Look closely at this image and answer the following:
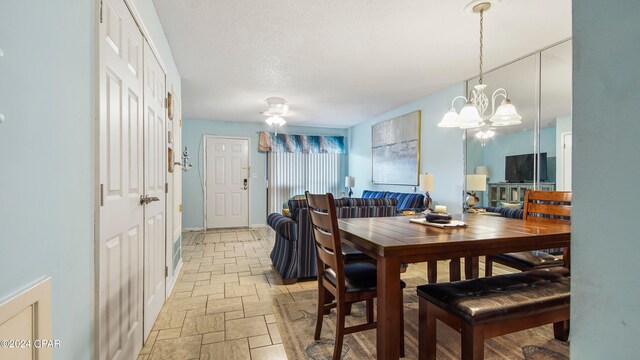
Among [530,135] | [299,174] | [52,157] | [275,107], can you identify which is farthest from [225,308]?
[299,174]

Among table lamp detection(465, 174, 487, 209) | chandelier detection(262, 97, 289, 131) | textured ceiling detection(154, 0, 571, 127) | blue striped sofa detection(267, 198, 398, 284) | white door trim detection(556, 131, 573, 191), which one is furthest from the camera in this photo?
→ chandelier detection(262, 97, 289, 131)

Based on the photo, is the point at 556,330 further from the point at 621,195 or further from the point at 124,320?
the point at 124,320

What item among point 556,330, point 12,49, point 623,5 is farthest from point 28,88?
point 556,330

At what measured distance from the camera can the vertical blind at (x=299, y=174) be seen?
6.88 metres

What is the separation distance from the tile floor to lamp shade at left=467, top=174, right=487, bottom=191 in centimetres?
97

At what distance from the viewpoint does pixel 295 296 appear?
269cm

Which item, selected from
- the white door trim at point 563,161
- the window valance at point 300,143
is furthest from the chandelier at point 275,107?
the white door trim at point 563,161

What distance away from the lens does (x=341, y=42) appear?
2.83m

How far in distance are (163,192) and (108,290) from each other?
1.30 metres

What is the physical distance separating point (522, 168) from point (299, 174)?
466cm

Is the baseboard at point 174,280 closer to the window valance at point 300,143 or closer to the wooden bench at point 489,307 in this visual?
the wooden bench at point 489,307

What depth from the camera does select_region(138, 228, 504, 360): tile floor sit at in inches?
72.6

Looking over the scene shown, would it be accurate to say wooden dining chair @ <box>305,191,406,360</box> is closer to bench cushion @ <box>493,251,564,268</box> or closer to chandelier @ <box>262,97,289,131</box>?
bench cushion @ <box>493,251,564,268</box>

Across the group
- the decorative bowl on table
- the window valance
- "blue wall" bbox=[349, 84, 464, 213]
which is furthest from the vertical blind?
the decorative bowl on table
